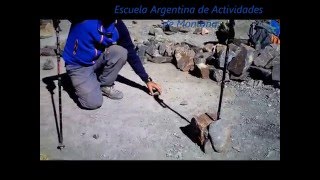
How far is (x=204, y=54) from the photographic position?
219 inches

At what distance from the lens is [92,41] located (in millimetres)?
4062

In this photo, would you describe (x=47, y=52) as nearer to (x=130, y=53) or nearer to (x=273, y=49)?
(x=130, y=53)

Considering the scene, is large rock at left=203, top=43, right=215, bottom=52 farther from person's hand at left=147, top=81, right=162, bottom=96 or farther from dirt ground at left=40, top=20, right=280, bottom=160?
person's hand at left=147, top=81, right=162, bottom=96

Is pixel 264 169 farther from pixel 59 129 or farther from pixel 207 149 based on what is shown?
pixel 59 129

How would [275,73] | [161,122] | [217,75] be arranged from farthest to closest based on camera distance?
1. [217,75]
2. [275,73]
3. [161,122]

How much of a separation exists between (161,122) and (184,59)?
167 cm

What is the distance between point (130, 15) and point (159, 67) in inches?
43.9

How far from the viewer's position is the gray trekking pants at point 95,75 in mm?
4180

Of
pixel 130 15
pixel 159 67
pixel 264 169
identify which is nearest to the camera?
pixel 264 169

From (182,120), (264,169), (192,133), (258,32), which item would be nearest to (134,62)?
(182,120)

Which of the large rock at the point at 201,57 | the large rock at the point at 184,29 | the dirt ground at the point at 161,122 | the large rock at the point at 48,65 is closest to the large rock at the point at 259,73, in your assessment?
the dirt ground at the point at 161,122

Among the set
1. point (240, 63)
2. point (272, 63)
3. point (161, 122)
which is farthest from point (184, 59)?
point (161, 122)

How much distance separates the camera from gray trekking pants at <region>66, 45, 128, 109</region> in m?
4.18

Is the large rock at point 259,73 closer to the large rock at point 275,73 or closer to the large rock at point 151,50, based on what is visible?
the large rock at point 275,73
